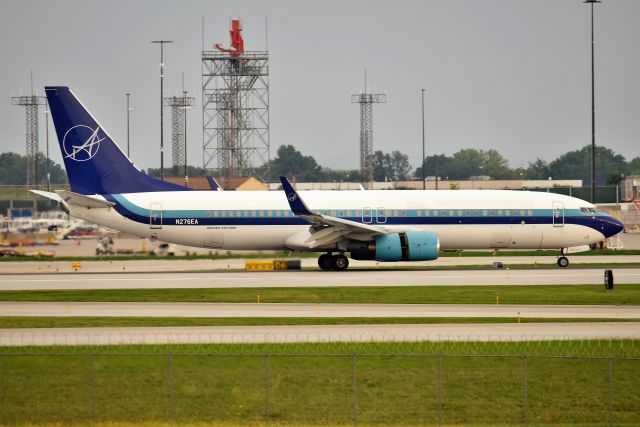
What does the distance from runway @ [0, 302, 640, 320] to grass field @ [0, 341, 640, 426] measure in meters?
7.99

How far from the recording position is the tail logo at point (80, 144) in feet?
171

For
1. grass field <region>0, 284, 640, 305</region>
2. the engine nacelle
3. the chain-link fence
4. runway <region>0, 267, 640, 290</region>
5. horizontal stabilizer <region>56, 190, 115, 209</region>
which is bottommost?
the chain-link fence

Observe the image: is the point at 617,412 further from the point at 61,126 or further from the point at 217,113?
the point at 217,113

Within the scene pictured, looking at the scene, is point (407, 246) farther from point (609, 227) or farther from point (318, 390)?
point (318, 390)

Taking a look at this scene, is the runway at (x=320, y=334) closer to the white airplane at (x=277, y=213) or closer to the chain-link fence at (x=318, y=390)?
the chain-link fence at (x=318, y=390)

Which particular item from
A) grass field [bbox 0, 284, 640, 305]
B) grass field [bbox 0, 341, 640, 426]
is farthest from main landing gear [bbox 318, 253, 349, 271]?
grass field [bbox 0, 341, 640, 426]

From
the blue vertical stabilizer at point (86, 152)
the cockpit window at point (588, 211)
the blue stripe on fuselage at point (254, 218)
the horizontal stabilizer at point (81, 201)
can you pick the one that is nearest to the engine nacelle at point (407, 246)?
the blue stripe on fuselage at point (254, 218)

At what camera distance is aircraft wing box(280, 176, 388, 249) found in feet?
161

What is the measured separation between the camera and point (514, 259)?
60125mm

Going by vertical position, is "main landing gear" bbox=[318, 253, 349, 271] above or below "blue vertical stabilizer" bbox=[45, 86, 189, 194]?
below

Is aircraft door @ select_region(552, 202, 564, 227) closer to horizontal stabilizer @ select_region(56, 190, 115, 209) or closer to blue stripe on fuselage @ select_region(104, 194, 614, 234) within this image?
blue stripe on fuselage @ select_region(104, 194, 614, 234)

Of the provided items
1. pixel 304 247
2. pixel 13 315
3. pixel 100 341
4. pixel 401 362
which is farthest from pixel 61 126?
pixel 401 362

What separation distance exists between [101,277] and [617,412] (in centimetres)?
3281

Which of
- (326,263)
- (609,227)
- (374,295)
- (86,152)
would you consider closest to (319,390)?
(374,295)
